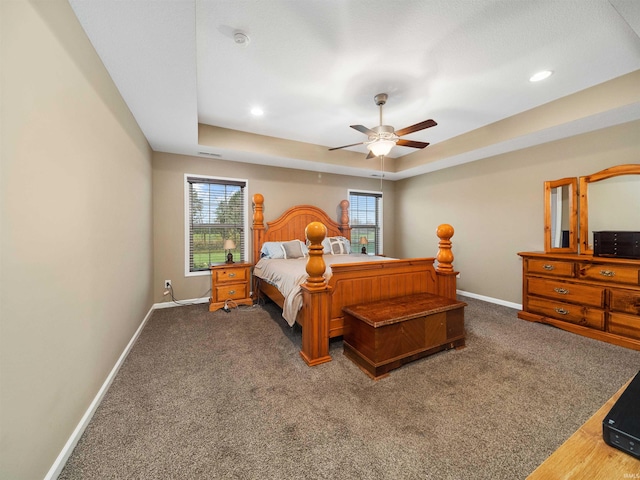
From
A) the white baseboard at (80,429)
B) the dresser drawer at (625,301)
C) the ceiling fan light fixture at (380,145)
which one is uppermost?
the ceiling fan light fixture at (380,145)

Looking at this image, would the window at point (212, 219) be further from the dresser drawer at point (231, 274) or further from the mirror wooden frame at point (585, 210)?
the mirror wooden frame at point (585, 210)

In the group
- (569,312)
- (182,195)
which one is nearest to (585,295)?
(569,312)

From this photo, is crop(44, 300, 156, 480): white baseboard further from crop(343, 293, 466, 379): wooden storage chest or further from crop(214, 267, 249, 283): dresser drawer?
crop(343, 293, 466, 379): wooden storage chest

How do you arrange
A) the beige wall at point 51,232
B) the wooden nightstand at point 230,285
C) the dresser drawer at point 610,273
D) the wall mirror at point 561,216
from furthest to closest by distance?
the wooden nightstand at point 230,285
the wall mirror at point 561,216
the dresser drawer at point 610,273
the beige wall at point 51,232

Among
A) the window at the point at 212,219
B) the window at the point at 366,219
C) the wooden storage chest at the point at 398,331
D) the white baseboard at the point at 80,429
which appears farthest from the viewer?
the window at the point at 366,219

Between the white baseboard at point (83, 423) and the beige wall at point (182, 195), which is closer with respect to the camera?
the white baseboard at point (83, 423)

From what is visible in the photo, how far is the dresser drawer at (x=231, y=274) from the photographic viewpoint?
3637 millimetres

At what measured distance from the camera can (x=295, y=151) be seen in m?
4.07

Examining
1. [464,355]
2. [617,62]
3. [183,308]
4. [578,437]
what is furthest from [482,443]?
[183,308]

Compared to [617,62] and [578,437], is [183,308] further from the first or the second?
[617,62]

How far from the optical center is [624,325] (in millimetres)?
2451

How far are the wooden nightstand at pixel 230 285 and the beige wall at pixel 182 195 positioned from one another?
1.82ft

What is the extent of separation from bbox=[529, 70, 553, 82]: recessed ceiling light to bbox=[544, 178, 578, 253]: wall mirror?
1439mm

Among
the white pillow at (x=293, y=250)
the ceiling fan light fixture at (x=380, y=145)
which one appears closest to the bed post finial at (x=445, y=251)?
the ceiling fan light fixture at (x=380, y=145)
